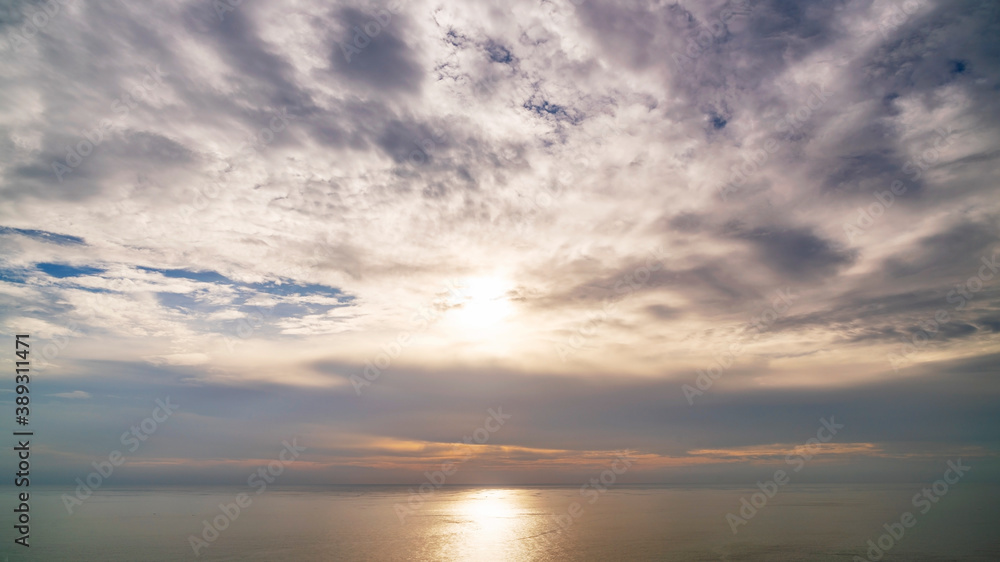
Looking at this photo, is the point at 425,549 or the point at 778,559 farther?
the point at 425,549

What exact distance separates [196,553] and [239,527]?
3121cm

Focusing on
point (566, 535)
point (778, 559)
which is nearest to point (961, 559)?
point (778, 559)

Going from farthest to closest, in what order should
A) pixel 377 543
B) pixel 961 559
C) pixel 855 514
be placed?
pixel 855 514
pixel 377 543
pixel 961 559

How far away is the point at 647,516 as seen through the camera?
358 feet

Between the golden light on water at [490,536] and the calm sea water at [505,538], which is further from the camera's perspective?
the golden light on water at [490,536]

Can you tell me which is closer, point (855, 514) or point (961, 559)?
point (961, 559)

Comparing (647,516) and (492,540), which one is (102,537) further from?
(647,516)

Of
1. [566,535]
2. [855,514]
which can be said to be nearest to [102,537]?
[566,535]

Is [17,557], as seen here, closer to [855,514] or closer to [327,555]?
[327,555]

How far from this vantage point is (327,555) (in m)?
58.0

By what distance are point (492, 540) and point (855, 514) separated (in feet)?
290

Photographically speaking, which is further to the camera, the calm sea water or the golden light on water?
the golden light on water

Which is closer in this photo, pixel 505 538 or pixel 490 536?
pixel 505 538

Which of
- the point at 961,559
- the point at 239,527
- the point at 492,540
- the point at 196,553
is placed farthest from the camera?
the point at 239,527
